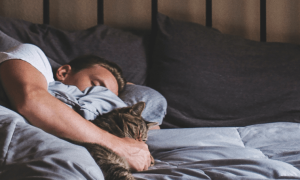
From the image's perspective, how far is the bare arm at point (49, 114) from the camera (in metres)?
0.73

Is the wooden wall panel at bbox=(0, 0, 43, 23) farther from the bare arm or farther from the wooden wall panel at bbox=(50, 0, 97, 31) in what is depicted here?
the bare arm

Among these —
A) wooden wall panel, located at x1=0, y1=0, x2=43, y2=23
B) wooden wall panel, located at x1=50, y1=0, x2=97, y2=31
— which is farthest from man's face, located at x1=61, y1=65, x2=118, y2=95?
wooden wall panel, located at x1=0, y1=0, x2=43, y2=23

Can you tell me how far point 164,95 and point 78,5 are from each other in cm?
99

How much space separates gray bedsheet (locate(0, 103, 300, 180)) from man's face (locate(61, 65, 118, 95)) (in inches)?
13.3

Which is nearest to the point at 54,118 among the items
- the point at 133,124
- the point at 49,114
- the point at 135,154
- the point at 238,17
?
the point at 49,114

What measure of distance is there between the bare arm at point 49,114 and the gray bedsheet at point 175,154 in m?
0.05

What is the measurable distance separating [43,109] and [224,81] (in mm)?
1005

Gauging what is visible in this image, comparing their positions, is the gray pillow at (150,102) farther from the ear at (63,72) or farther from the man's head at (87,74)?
the ear at (63,72)

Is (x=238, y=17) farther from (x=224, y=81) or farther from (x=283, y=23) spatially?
(x=224, y=81)

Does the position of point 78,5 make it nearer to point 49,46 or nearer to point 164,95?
point 49,46

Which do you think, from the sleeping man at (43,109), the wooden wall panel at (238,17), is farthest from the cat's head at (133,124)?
the wooden wall panel at (238,17)

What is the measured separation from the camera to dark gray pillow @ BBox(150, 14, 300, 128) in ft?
4.55

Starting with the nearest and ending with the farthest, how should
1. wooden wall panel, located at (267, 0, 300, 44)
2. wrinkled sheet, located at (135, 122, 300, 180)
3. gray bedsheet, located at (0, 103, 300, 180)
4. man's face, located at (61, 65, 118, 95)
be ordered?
gray bedsheet, located at (0, 103, 300, 180) < wrinkled sheet, located at (135, 122, 300, 180) < man's face, located at (61, 65, 118, 95) < wooden wall panel, located at (267, 0, 300, 44)

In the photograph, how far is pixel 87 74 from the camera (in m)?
1.27
